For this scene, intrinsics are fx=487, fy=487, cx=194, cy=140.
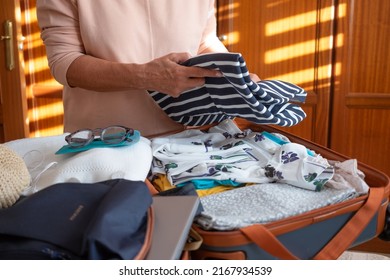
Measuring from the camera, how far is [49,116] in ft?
8.50

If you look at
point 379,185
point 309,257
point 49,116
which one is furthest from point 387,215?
point 49,116

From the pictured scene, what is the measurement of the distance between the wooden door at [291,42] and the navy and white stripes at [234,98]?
50.7 inches

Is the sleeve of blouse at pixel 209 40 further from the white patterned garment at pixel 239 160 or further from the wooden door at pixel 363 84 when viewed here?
the wooden door at pixel 363 84

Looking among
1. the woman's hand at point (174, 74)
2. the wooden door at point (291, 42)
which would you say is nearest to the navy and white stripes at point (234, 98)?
the woman's hand at point (174, 74)

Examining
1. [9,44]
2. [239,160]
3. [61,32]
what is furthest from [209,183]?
[9,44]

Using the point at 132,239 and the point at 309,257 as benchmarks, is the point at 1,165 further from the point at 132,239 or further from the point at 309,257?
the point at 309,257

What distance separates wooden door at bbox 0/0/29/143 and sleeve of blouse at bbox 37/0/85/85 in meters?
1.38

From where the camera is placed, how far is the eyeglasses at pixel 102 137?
842 millimetres

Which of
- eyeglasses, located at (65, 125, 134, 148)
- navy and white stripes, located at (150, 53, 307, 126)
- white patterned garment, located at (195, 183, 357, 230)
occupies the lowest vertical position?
white patterned garment, located at (195, 183, 357, 230)

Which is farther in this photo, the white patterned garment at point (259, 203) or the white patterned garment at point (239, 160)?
the white patterned garment at point (239, 160)

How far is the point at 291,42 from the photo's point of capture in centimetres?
226

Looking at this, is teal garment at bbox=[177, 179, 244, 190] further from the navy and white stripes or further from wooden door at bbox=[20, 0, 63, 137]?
wooden door at bbox=[20, 0, 63, 137]

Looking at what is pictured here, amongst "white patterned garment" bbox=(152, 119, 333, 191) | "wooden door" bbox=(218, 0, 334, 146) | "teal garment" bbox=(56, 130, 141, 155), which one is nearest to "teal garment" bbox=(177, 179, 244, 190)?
"white patterned garment" bbox=(152, 119, 333, 191)

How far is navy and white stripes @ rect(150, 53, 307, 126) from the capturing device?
2.80 ft
